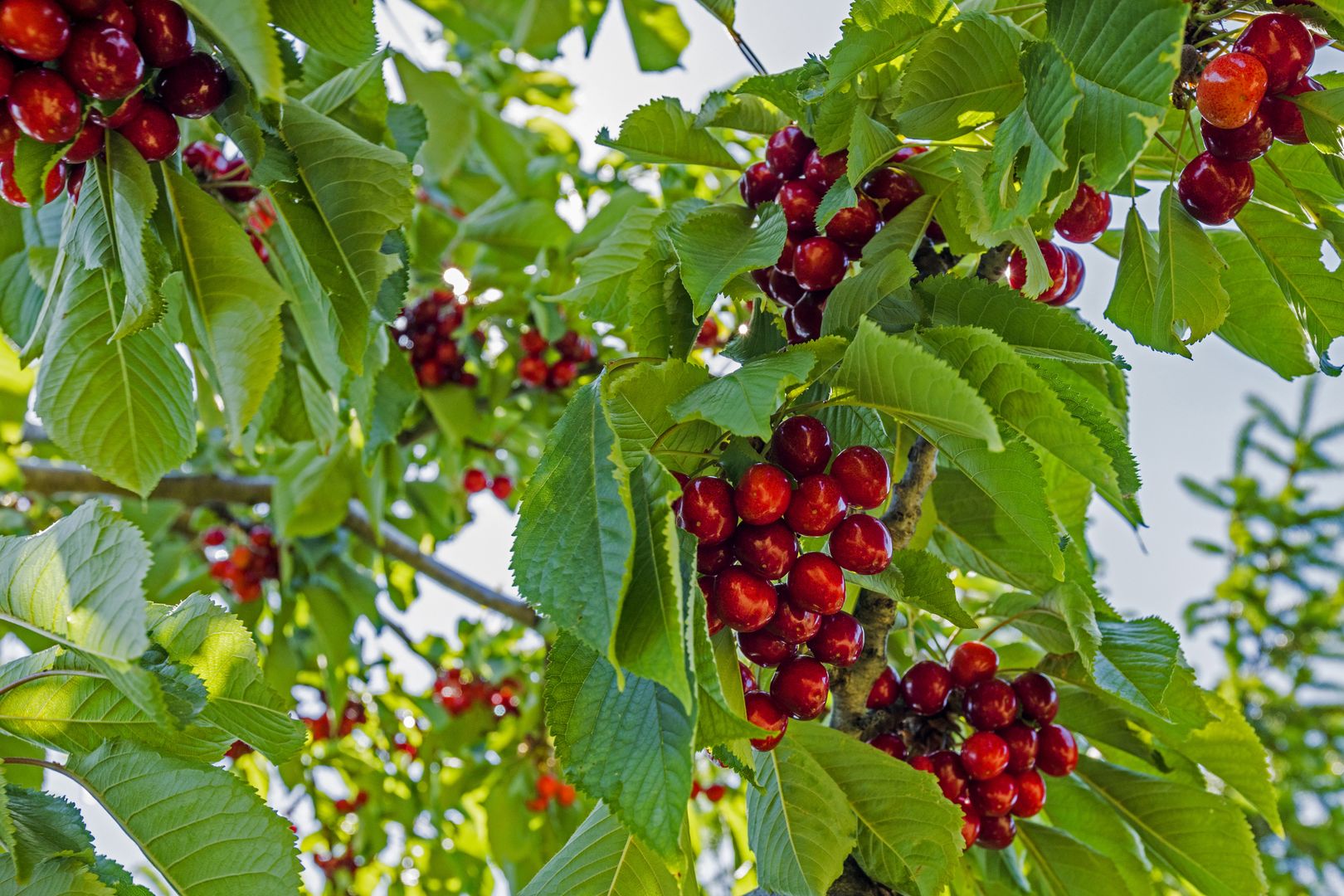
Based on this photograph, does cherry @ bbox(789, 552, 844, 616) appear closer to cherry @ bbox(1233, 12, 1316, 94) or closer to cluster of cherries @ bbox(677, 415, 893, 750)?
cluster of cherries @ bbox(677, 415, 893, 750)

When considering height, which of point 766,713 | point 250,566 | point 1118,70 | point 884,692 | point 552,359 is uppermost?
point 552,359

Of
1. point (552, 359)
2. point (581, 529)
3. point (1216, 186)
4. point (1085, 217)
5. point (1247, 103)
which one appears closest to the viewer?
point (581, 529)

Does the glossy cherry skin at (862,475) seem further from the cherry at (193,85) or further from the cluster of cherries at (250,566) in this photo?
the cluster of cherries at (250,566)

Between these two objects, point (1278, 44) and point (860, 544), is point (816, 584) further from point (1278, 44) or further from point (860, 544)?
point (1278, 44)

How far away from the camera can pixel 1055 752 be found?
1.23m

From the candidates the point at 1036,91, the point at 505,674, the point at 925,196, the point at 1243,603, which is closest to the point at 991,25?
the point at 1036,91

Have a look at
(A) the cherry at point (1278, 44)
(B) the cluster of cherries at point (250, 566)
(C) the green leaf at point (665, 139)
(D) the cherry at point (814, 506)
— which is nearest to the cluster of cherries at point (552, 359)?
(B) the cluster of cherries at point (250, 566)

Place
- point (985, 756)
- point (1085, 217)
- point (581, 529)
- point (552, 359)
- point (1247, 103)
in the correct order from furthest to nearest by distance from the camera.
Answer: point (552, 359)
point (985, 756)
point (1085, 217)
point (1247, 103)
point (581, 529)

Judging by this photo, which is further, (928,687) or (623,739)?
(928,687)

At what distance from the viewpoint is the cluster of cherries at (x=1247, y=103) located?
82 centimetres

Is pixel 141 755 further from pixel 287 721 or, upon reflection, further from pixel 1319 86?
pixel 1319 86

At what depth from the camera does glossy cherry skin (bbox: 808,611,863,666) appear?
2.97 feet

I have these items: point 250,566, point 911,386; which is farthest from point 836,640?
point 250,566

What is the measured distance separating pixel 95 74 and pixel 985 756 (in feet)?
3.74
